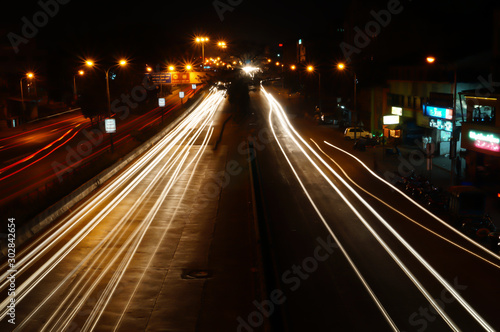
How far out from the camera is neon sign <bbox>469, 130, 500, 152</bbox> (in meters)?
25.6

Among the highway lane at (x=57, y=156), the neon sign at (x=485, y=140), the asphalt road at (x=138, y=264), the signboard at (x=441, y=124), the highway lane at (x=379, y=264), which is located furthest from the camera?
the signboard at (x=441, y=124)

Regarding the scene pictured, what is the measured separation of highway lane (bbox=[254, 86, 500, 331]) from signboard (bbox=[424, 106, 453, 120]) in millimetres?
7939

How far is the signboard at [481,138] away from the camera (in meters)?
25.7

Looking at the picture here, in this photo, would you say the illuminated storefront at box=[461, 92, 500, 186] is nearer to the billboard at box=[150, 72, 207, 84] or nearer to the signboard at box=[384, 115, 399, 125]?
the signboard at box=[384, 115, 399, 125]

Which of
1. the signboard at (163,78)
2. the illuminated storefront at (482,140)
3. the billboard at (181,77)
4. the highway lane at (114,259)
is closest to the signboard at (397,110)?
the illuminated storefront at (482,140)

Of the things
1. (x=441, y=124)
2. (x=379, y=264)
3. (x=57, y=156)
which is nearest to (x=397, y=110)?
(x=441, y=124)

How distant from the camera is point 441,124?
3397 cm

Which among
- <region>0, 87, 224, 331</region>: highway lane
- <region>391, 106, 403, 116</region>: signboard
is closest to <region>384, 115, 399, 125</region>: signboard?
<region>391, 106, 403, 116</region>: signboard

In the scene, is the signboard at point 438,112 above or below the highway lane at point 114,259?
above

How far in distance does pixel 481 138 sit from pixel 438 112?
691cm

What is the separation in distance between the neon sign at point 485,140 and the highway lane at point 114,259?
50.3 ft

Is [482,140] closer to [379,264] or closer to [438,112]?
[438,112]

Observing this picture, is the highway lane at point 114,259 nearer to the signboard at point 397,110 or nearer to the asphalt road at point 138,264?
the asphalt road at point 138,264

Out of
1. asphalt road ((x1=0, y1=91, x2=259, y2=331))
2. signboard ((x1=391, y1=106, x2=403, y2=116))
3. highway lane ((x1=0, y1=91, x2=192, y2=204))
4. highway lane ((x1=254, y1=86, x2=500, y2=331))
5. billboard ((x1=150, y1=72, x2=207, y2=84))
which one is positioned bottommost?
highway lane ((x1=254, y1=86, x2=500, y2=331))
